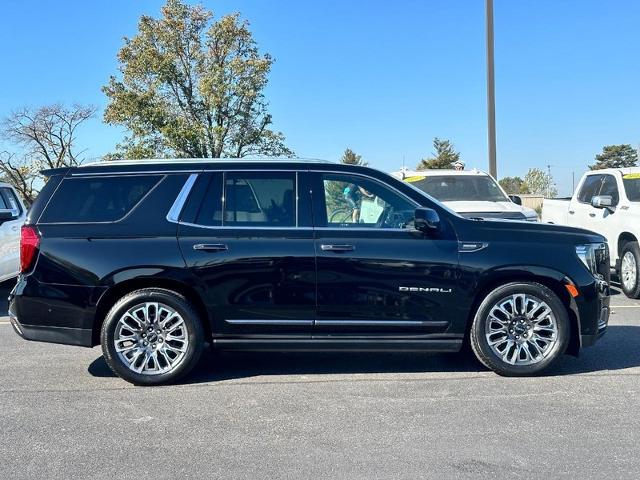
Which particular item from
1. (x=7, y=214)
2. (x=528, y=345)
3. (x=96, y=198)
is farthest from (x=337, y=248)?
(x=7, y=214)

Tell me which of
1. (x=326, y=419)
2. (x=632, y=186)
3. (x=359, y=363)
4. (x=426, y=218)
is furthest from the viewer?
(x=632, y=186)

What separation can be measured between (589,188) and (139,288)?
8274mm

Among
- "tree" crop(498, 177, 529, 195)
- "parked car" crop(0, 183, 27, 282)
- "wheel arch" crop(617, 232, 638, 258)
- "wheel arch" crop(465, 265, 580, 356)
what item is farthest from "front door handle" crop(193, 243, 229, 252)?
"tree" crop(498, 177, 529, 195)

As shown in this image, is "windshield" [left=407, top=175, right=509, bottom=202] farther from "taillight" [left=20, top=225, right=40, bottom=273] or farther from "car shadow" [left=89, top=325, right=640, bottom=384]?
"taillight" [left=20, top=225, right=40, bottom=273]

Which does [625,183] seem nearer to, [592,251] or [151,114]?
[592,251]

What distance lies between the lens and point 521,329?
5.29 meters

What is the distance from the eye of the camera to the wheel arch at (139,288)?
17.0 ft

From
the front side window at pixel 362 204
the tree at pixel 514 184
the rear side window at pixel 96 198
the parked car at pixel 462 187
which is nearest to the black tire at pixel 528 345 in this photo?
the front side window at pixel 362 204

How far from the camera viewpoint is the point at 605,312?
17.8 ft

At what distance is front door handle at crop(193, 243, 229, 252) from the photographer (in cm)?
514

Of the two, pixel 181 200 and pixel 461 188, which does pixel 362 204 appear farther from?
pixel 461 188

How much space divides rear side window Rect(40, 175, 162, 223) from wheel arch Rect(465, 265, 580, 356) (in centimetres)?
286

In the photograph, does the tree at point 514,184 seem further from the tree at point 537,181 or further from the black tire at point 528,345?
the black tire at point 528,345

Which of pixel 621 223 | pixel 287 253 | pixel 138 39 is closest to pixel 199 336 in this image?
pixel 287 253
